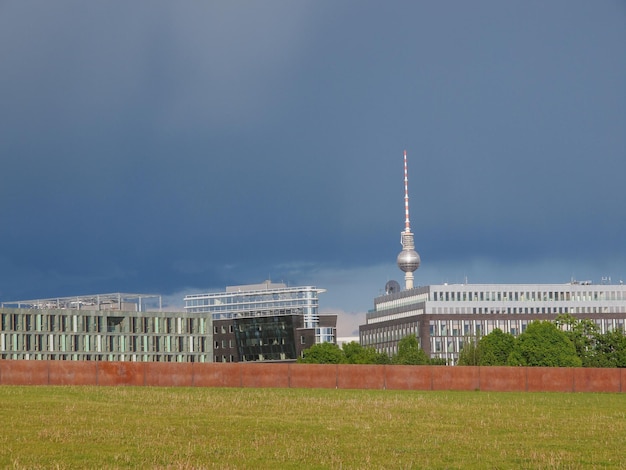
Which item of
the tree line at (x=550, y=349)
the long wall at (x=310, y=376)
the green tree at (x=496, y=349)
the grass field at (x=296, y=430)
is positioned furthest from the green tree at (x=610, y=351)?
the grass field at (x=296, y=430)

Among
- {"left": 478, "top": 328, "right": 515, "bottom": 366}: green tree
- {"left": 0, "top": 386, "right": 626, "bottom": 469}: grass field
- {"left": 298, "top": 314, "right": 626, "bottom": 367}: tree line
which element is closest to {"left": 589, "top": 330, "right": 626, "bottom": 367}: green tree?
{"left": 298, "top": 314, "right": 626, "bottom": 367}: tree line

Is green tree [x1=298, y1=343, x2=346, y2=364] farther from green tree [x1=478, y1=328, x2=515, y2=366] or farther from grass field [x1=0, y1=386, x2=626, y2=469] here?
grass field [x1=0, y1=386, x2=626, y2=469]

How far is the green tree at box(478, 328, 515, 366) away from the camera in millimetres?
173375

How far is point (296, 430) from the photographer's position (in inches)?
1874

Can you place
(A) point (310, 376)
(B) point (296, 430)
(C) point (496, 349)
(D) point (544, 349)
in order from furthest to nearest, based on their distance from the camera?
1. (C) point (496, 349)
2. (D) point (544, 349)
3. (A) point (310, 376)
4. (B) point (296, 430)

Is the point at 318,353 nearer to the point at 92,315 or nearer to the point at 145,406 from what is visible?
the point at 92,315

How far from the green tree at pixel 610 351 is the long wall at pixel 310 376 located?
239 feet

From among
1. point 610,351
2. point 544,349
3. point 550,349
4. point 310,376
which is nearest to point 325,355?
point 544,349

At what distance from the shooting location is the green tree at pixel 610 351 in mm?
162750

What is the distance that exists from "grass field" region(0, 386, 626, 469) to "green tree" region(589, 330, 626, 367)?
90821 mm

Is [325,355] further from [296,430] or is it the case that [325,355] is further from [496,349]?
[296,430]

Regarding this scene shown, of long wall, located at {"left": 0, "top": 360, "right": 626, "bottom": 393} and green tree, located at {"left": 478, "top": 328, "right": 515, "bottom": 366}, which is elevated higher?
green tree, located at {"left": 478, "top": 328, "right": 515, "bottom": 366}

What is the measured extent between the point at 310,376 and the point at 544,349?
271 ft

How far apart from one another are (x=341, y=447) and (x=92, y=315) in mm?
159504
